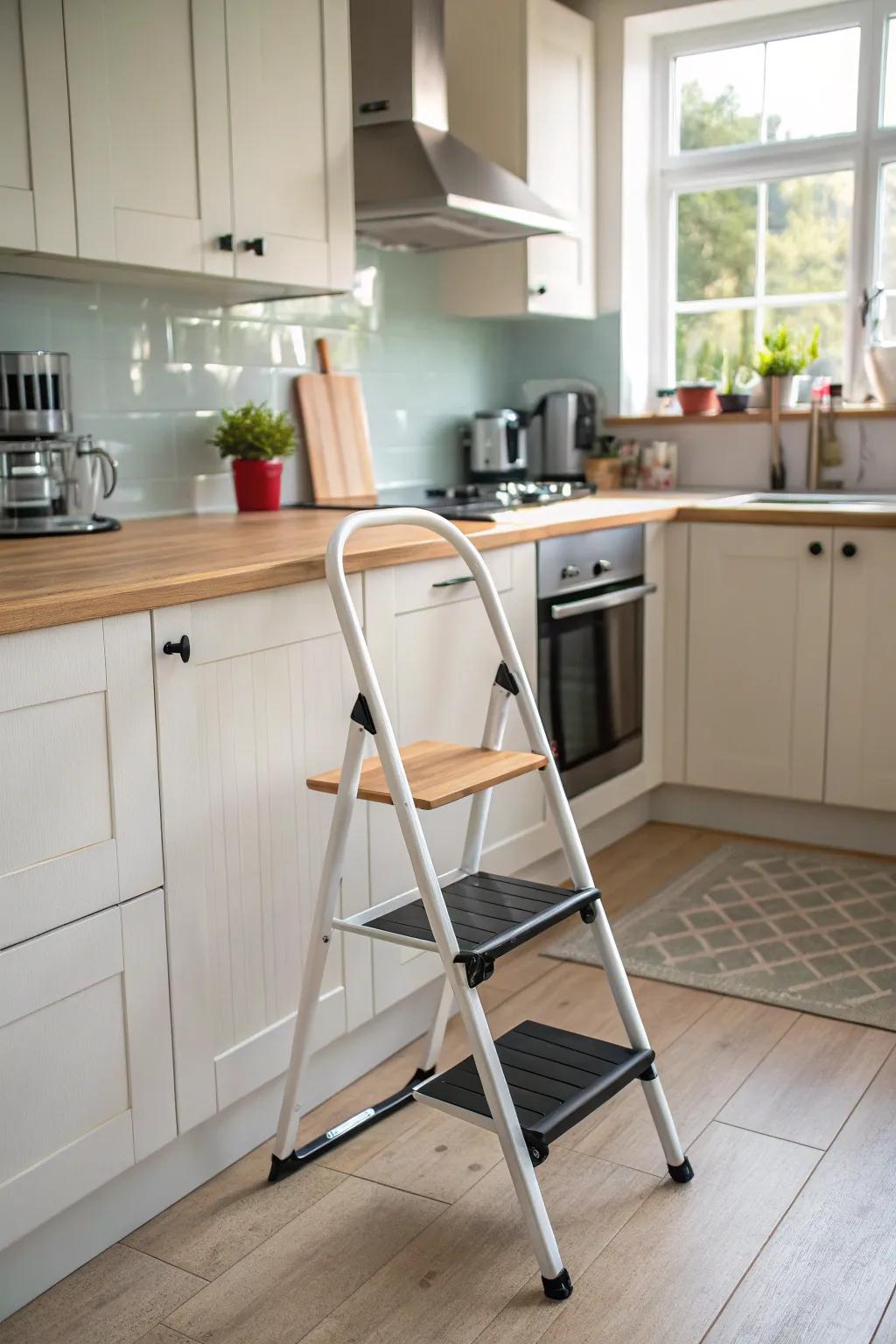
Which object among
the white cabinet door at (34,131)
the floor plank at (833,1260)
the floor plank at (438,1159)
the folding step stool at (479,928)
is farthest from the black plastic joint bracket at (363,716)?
the white cabinet door at (34,131)

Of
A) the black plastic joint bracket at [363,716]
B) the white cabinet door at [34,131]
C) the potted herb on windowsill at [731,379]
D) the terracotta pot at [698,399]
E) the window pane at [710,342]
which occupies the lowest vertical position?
the black plastic joint bracket at [363,716]

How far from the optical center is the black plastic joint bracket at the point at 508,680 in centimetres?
202

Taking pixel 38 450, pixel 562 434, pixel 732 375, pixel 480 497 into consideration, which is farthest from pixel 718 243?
pixel 38 450

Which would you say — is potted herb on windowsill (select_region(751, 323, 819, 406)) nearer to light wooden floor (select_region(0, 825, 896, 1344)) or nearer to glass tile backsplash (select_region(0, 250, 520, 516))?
glass tile backsplash (select_region(0, 250, 520, 516))

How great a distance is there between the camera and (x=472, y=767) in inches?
76.1

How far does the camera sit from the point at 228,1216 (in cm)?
193

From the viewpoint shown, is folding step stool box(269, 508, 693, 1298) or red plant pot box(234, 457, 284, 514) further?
red plant pot box(234, 457, 284, 514)

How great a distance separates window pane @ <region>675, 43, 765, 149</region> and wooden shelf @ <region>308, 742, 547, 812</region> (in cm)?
287

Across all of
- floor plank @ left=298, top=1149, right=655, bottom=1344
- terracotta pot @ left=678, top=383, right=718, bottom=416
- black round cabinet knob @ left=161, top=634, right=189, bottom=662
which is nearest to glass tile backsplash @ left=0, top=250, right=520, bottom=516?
terracotta pot @ left=678, top=383, right=718, bottom=416

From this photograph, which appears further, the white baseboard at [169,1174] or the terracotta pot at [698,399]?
the terracotta pot at [698,399]

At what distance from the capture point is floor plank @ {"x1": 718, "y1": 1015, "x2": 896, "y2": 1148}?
2.16m

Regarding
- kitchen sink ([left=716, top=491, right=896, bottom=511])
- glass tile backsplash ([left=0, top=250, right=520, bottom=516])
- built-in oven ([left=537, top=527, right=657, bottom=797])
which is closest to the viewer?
glass tile backsplash ([left=0, top=250, right=520, bottom=516])

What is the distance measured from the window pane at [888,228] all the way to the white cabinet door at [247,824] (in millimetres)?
2490

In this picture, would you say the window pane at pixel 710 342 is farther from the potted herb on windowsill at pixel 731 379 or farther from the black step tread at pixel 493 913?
the black step tread at pixel 493 913
